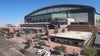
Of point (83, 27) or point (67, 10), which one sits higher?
point (67, 10)

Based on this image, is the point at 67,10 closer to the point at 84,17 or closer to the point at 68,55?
the point at 84,17

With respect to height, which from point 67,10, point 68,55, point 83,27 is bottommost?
point 68,55

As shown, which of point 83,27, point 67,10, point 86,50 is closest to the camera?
point 86,50

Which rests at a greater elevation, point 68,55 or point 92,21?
point 92,21

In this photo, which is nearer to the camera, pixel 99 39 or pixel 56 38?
pixel 99 39

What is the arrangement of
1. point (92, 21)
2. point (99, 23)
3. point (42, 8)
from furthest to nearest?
point (42, 8) < point (99, 23) < point (92, 21)

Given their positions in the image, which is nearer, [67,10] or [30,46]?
[30,46]

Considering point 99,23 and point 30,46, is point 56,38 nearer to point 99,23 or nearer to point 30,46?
point 30,46

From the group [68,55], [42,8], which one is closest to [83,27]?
[68,55]

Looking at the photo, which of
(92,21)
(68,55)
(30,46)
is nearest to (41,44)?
(30,46)
